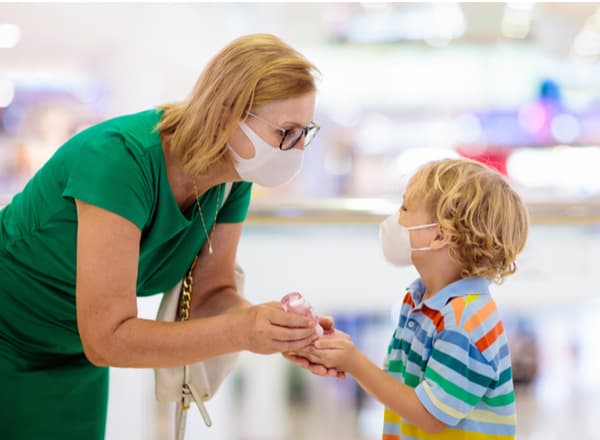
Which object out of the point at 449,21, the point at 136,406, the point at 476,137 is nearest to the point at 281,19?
the point at 449,21

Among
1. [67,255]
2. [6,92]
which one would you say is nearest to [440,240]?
[67,255]

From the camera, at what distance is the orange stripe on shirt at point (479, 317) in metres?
1.39

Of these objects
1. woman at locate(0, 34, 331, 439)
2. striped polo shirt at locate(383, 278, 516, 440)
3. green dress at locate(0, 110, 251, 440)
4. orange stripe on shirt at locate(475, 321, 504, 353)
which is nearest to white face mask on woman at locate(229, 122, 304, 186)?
woman at locate(0, 34, 331, 439)

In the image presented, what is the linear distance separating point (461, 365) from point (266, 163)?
545 mm

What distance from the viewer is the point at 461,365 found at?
1362 mm

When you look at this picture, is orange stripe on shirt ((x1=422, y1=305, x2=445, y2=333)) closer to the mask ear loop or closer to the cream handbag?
the mask ear loop

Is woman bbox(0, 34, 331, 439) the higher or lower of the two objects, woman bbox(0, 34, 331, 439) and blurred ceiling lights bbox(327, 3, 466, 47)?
the lower

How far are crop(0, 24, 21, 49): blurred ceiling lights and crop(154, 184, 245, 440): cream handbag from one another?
2.64 metres

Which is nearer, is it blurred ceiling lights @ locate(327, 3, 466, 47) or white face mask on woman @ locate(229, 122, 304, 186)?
white face mask on woman @ locate(229, 122, 304, 186)

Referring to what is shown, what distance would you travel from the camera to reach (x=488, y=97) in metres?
4.92

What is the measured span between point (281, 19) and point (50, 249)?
319 centimetres

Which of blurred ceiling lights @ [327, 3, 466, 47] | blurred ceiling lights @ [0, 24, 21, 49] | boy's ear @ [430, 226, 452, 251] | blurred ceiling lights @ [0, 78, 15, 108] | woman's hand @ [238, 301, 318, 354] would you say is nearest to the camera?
woman's hand @ [238, 301, 318, 354]

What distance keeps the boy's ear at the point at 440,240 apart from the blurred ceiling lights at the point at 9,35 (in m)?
3.07

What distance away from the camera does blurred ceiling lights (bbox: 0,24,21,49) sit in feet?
12.6
